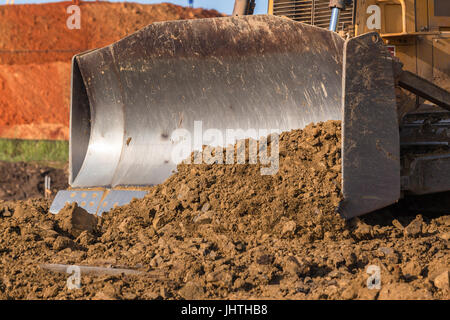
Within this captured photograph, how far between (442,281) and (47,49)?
22.3 meters

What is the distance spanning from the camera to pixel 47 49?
75.6 feet

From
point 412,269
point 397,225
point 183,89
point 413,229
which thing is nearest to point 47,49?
point 183,89

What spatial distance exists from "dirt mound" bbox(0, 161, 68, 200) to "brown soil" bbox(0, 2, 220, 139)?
322 inches

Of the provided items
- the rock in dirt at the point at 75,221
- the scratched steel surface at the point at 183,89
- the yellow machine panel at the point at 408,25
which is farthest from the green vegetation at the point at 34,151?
Result: the rock in dirt at the point at 75,221

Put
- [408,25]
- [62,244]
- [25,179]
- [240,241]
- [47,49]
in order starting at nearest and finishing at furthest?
[240,241]
[62,244]
[408,25]
[25,179]
[47,49]

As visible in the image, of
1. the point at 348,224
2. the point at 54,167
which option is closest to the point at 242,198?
the point at 348,224

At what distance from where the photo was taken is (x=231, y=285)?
8.93 feet

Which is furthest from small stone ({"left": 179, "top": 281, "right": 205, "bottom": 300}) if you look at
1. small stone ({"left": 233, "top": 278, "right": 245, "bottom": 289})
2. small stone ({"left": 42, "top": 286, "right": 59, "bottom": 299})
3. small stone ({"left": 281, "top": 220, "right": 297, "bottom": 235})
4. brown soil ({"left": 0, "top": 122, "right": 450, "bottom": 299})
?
small stone ({"left": 281, "top": 220, "right": 297, "bottom": 235})

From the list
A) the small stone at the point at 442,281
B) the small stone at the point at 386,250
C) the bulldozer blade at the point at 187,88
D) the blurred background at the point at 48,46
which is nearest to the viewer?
the small stone at the point at 442,281

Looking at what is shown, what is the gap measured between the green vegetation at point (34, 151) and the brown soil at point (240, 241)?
891 centimetres

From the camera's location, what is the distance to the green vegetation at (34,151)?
41.9 ft

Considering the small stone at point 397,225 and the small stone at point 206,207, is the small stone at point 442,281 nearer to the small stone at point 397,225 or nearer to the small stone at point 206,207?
the small stone at point 397,225

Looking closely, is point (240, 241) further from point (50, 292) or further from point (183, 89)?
point (183, 89)

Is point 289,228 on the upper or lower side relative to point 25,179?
lower
